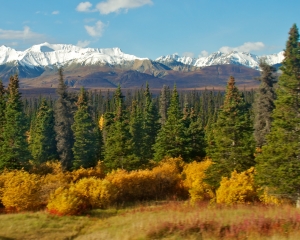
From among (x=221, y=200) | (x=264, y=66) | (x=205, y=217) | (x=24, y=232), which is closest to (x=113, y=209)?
(x=221, y=200)

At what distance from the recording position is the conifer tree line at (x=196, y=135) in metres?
23.0

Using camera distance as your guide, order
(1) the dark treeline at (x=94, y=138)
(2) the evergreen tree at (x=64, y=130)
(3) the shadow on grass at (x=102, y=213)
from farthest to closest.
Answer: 1. (2) the evergreen tree at (x=64, y=130)
2. (1) the dark treeline at (x=94, y=138)
3. (3) the shadow on grass at (x=102, y=213)

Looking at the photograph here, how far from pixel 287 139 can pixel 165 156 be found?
2252 cm

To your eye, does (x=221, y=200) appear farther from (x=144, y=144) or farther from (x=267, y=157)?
(x=144, y=144)

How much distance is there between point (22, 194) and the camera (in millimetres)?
27203

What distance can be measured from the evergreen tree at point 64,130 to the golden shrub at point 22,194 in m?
17.4

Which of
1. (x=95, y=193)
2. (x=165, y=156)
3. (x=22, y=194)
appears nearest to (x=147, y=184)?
(x=95, y=193)

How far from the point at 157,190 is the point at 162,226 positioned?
23817 millimetres

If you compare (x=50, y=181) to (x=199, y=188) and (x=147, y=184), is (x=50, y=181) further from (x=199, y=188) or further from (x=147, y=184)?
(x=199, y=188)

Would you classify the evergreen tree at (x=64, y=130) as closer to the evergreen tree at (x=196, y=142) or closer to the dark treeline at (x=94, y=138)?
the dark treeline at (x=94, y=138)

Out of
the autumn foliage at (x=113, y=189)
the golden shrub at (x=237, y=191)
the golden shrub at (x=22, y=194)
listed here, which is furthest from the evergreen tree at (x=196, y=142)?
the golden shrub at (x=22, y=194)

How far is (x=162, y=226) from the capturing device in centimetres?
1180

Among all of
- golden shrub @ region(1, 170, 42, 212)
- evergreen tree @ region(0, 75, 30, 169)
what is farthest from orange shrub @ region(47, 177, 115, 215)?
evergreen tree @ region(0, 75, 30, 169)

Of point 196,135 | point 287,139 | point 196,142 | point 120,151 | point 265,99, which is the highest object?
point 265,99
